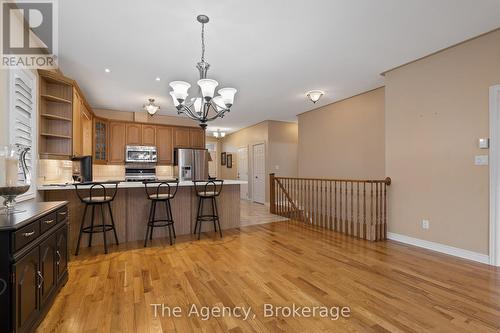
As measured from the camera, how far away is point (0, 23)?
2188 mm

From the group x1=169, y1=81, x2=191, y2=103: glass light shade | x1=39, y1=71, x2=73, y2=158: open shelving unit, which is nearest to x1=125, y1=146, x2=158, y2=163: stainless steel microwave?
x1=39, y1=71, x2=73, y2=158: open shelving unit

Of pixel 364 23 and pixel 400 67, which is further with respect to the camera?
pixel 400 67

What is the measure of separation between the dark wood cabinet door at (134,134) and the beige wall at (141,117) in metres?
0.31

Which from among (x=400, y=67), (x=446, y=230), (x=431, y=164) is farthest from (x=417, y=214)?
(x=400, y=67)

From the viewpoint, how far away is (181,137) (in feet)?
23.0

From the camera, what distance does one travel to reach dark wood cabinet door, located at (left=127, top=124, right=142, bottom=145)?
21.1 ft

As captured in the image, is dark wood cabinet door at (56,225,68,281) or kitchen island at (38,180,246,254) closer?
dark wood cabinet door at (56,225,68,281)

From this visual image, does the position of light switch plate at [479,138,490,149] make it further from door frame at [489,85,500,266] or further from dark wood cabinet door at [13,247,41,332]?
dark wood cabinet door at [13,247,41,332]

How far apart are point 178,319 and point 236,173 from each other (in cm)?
793

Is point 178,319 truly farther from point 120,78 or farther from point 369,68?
point 369,68

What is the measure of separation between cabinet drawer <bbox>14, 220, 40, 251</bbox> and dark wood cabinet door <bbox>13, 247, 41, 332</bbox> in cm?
9

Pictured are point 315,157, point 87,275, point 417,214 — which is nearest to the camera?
point 87,275

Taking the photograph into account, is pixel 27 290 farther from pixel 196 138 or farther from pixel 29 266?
pixel 196 138

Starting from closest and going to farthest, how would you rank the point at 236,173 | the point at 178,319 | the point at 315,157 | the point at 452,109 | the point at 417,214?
the point at 178,319
the point at 452,109
the point at 417,214
the point at 315,157
the point at 236,173
